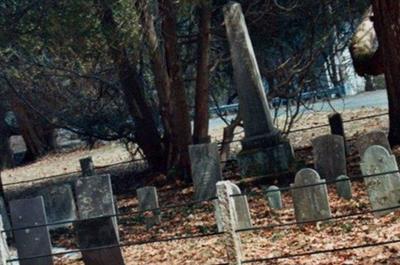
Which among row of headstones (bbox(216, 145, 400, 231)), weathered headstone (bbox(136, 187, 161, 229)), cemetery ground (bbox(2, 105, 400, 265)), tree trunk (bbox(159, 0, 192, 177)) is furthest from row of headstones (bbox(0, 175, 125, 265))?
tree trunk (bbox(159, 0, 192, 177))

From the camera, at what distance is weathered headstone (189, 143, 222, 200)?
10258 millimetres

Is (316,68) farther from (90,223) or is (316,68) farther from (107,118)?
(90,223)

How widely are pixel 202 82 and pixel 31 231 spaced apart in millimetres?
6826

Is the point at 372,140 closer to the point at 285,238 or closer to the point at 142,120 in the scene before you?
the point at 285,238

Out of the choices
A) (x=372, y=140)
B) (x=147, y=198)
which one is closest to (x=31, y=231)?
(x=147, y=198)

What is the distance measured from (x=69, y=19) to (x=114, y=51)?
62.1 inches

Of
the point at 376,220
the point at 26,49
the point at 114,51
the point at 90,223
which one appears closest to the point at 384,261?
the point at 376,220

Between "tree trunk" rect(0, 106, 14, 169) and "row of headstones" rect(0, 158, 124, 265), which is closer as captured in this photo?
"row of headstones" rect(0, 158, 124, 265)

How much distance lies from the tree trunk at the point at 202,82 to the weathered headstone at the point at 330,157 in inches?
163

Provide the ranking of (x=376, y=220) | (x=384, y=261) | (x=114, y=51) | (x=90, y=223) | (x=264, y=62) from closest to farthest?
(x=384, y=261), (x=90, y=223), (x=376, y=220), (x=114, y=51), (x=264, y=62)

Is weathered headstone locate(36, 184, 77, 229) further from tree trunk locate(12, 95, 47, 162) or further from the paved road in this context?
tree trunk locate(12, 95, 47, 162)

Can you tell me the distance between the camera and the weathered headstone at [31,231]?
715cm

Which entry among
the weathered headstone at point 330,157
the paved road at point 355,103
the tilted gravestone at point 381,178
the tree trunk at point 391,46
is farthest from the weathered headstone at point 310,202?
the paved road at point 355,103

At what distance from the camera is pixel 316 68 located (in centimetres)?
1616
